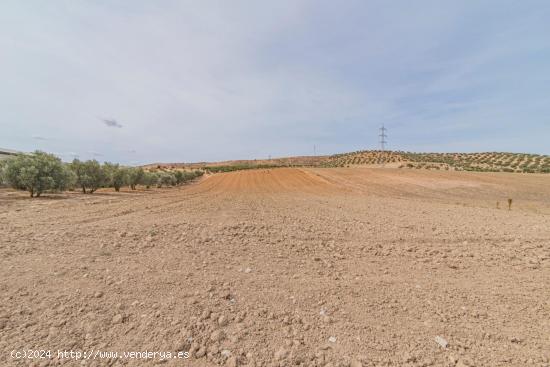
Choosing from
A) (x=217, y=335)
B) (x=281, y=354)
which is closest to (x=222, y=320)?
(x=217, y=335)

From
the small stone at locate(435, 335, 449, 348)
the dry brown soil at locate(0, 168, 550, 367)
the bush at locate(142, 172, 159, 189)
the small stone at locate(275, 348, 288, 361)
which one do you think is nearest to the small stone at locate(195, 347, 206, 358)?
the dry brown soil at locate(0, 168, 550, 367)

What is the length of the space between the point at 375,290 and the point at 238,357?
237cm

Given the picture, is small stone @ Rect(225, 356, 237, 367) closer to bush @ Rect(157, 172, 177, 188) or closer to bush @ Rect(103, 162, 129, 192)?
bush @ Rect(103, 162, 129, 192)

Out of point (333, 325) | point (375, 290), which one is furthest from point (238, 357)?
point (375, 290)

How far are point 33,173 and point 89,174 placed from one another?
774 cm

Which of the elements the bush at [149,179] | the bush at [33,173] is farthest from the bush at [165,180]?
the bush at [33,173]

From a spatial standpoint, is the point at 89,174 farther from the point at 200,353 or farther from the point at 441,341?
the point at 441,341

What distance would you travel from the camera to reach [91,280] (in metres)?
3.94

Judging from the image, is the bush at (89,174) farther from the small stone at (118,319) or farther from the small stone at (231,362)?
the small stone at (231,362)

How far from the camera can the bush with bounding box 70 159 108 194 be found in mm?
22056

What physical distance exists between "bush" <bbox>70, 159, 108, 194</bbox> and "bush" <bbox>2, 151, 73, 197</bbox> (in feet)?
16.2

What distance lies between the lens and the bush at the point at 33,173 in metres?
15.4

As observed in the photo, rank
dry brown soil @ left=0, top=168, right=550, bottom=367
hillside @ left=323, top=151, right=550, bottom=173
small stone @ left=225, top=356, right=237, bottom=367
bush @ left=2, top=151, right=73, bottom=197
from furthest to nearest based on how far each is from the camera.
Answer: hillside @ left=323, top=151, right=550, bottom=173 → bush @ left=2, top=151, right=73, bottom=197 → dry brown soil @ left=0, top=168, right=550, bottom=367 → small stone @ left=225, top=356, right=237, bottom=367

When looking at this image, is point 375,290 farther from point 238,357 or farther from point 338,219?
point 338,219
